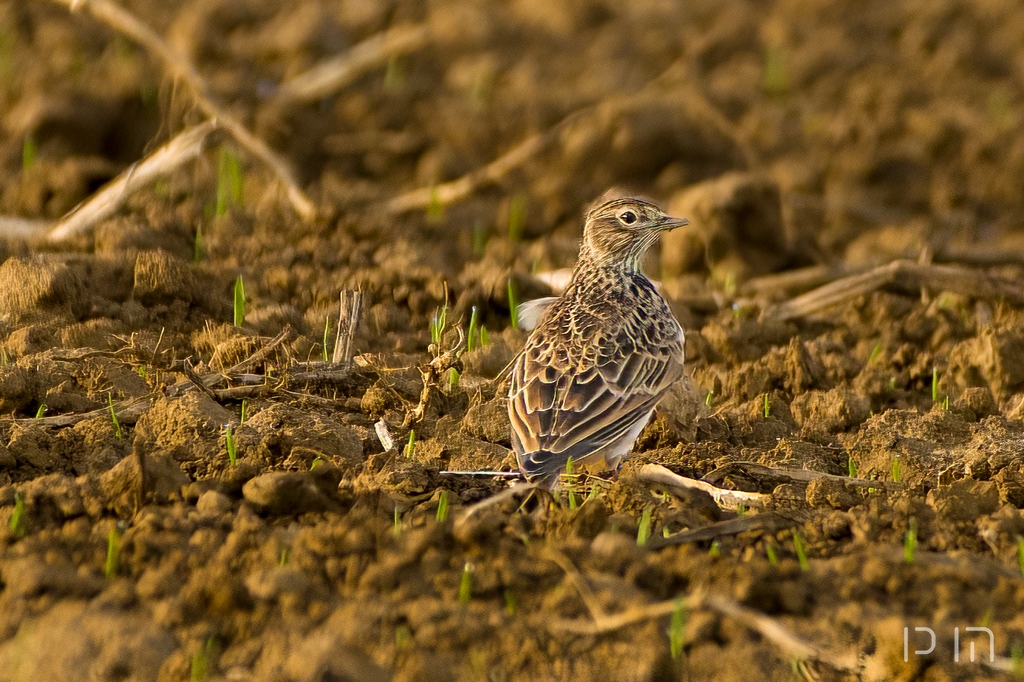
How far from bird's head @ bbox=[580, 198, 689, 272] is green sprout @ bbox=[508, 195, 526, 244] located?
7.42 feet

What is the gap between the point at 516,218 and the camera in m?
8.48

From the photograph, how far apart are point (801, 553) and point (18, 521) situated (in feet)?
7.86

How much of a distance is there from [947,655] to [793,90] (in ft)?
27.7

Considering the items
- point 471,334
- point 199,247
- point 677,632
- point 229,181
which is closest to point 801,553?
point 677,632

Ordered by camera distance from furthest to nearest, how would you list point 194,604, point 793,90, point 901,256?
point 793,90
point 901,256
point 194,604

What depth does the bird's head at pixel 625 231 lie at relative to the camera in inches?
239

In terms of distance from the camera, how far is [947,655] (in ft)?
11.6

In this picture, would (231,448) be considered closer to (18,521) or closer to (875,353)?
(18,521)

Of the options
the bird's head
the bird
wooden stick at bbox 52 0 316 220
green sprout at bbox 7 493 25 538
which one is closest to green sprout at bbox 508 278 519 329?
the bird

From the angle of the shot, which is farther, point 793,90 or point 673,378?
point 793,90

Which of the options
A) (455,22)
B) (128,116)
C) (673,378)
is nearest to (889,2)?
(455,22)

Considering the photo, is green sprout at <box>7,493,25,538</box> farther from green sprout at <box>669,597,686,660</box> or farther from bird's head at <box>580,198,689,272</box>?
bird's head at <box>580,198,689,272</box>

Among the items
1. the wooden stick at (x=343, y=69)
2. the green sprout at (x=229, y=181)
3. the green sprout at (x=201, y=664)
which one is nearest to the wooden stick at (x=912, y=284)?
the green sprout at (x=229, y=181)

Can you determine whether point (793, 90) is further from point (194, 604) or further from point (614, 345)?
point (194, 604)
